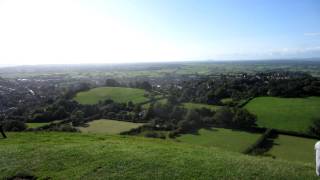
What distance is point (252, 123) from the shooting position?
2334 inches

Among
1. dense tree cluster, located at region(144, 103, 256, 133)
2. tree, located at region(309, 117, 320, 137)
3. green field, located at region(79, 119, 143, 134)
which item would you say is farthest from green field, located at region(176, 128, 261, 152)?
green field, located at region(79, 119, 143, 134)

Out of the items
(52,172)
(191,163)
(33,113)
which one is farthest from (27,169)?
(33,113)

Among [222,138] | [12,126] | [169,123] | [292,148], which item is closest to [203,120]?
[169,123]

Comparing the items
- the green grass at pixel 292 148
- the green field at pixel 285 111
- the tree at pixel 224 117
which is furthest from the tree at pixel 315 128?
the tree at pixel 224 117

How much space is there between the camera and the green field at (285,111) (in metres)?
59.7

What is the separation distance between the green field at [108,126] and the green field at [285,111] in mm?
25566

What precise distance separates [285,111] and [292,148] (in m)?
27.3

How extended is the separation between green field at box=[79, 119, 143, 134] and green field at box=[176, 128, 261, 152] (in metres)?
10.7

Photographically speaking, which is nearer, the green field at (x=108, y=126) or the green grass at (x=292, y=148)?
the green grass at (x=292, y=148)

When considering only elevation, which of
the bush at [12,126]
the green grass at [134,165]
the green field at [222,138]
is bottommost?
the green field at [222,138]

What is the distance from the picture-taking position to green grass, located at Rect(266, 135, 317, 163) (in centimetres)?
3879

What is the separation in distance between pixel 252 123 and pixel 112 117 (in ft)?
95.0

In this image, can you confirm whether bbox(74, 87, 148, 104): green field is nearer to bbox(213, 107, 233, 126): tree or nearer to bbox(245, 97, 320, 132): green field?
bbox(213, 107, 233, 126): tree

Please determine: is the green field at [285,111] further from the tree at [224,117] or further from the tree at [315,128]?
the tree at [224,117]
